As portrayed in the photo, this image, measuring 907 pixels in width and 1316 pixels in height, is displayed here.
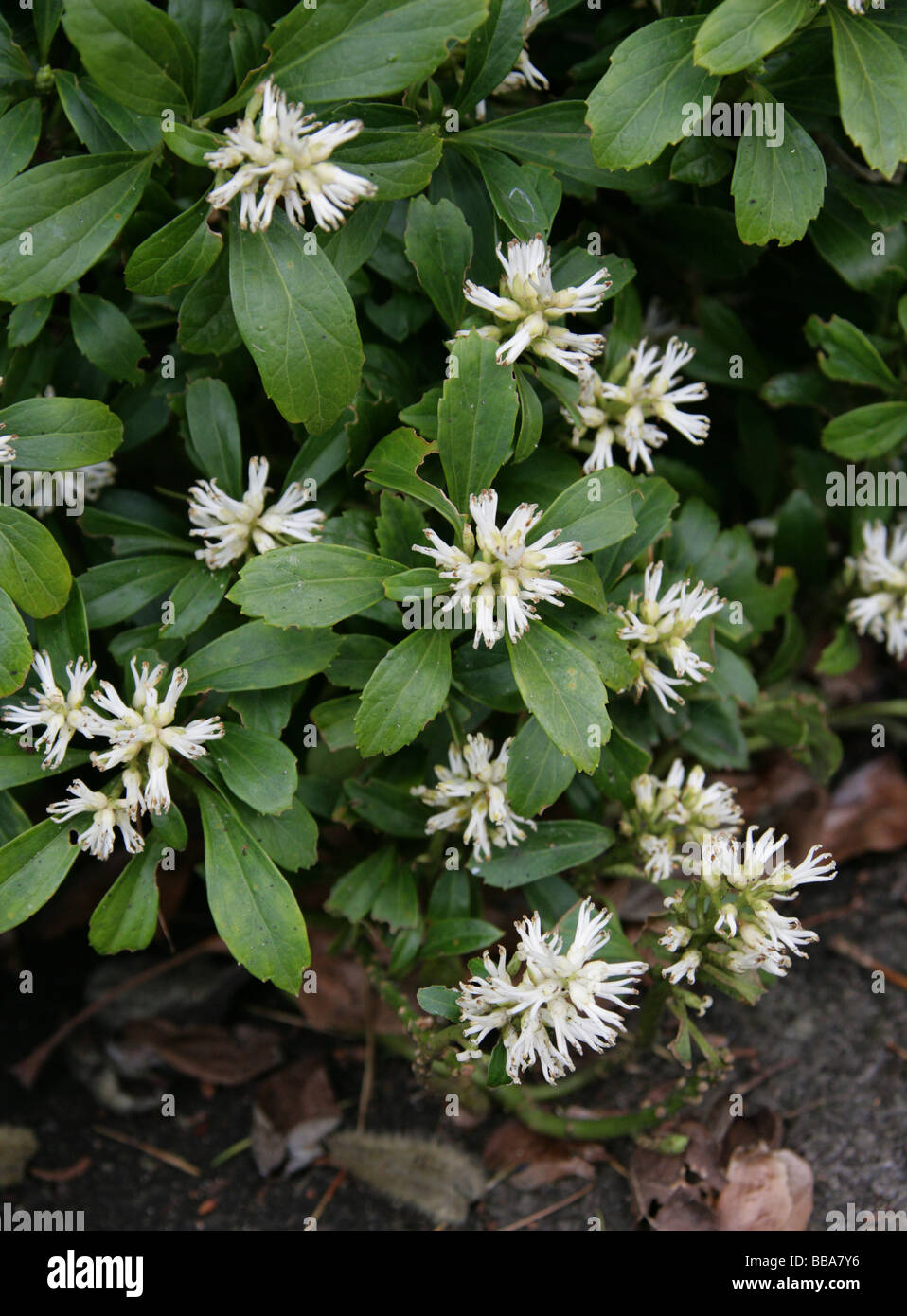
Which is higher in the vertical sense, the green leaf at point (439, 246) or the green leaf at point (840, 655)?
the green leaf at point (439, 246)

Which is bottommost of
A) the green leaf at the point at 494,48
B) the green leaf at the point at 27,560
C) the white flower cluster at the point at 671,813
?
the white flower cluster at the point at 671,813

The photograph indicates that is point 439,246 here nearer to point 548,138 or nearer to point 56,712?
point 548,138

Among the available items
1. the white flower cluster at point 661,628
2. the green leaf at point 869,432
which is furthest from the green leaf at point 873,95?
the white flower cluster at point 661,628

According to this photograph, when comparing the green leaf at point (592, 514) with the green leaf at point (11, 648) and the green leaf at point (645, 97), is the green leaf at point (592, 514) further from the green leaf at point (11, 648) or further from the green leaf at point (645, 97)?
the green leaf at point (11, 648)

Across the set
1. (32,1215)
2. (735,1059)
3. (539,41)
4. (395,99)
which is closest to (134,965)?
(32,1215)

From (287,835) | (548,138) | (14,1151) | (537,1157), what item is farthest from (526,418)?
(14,1151)

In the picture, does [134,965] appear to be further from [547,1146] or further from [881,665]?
[881,665]
